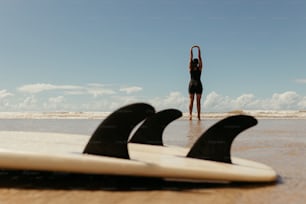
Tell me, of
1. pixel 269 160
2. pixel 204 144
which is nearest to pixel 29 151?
pixel 204 144

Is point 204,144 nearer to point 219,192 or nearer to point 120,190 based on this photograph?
point 219,192

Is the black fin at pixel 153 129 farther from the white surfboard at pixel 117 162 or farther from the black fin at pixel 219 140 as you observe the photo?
the white surfboard at pixel 117 162

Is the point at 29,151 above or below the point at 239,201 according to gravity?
above

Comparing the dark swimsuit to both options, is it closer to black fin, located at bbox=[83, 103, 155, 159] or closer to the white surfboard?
the white surfboard

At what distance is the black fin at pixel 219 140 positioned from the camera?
204cm

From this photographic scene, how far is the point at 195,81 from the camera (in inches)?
349

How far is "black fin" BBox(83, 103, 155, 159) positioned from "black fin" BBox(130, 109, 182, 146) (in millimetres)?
838

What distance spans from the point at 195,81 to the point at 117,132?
23.6ft

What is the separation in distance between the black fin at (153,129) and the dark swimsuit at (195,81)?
6243mm

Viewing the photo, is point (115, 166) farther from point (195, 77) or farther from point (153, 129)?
point (195, 77)

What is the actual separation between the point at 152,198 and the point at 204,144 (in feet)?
2.00

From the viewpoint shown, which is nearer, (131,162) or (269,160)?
(131,162)

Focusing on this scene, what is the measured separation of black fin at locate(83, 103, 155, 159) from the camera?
183 centimetres

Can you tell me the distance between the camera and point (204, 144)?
2.06 m
